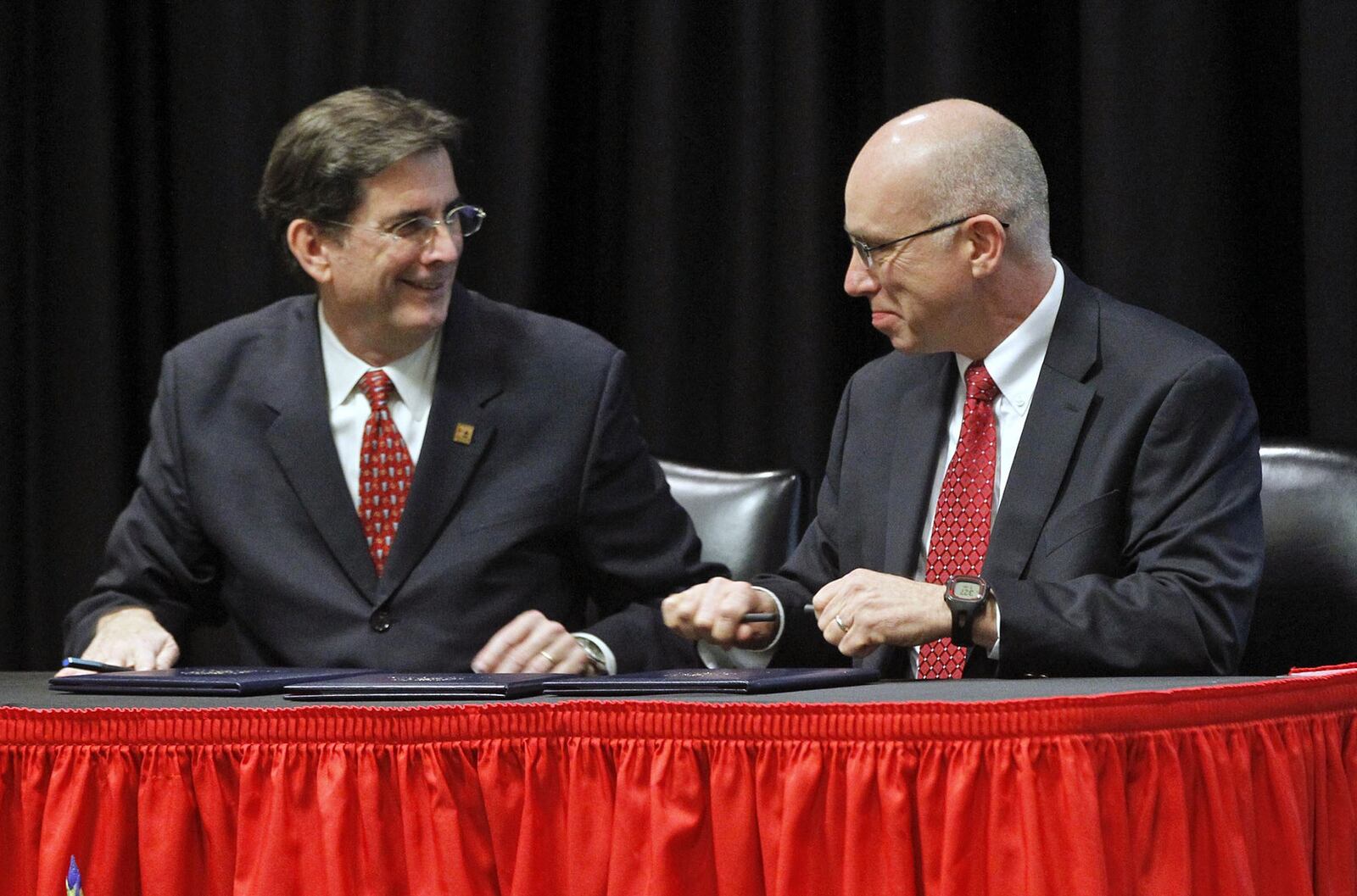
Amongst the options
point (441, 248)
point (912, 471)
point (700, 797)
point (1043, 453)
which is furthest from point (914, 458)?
point (700, 797)

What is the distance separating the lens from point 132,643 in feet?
7.97

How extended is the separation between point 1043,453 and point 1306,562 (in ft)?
Answer: 1.49

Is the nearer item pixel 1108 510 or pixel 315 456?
pixel 1108 510

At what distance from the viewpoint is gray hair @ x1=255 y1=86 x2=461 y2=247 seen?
2857 mm

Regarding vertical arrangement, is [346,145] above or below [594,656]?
above

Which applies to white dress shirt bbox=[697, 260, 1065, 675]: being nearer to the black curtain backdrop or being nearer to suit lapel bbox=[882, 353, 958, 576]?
suit lapel bbox=[882, 353, 958, 576]

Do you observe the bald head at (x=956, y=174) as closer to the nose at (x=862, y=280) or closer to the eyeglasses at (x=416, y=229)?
the nose at (x=862, y=280)

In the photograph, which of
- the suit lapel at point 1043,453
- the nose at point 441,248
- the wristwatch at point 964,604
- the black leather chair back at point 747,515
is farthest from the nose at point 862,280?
the nose at point 441,248

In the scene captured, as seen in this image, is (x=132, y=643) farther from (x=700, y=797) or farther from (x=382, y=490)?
(x=700, y=797)

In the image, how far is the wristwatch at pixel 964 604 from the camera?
2.14m

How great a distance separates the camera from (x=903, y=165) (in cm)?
251

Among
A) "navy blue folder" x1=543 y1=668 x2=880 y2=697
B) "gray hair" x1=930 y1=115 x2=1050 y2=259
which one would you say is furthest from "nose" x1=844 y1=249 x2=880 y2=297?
"navy blue folder" x1=543 y1=668 x2=880 y2=697

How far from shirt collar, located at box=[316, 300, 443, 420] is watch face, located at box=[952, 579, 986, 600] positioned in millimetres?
1006

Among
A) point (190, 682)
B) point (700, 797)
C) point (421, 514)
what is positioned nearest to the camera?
point (700, 797)
